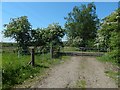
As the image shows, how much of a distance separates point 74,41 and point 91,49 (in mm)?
13108

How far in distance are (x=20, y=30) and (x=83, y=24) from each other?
3332 cm

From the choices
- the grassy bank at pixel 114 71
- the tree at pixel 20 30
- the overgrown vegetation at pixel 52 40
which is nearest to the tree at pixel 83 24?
the overgrown vegetation at pixel 52 40

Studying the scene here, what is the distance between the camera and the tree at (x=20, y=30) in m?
41.8

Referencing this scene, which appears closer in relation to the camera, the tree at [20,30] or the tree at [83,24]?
the tree at [20,30]

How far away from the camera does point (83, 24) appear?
2852 inches

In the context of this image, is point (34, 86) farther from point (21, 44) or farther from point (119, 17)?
point (21, 44)

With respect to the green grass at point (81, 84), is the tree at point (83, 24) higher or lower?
higher

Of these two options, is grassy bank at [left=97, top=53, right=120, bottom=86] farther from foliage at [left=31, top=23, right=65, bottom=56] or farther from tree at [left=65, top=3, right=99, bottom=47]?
tree at [left=65, top=3, right=99, bottom=47]

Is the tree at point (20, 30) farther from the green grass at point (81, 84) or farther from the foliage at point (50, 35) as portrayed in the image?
the green grass at point (81, 84)

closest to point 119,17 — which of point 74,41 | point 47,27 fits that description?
point 47,27

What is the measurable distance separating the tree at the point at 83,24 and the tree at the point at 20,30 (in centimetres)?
2885

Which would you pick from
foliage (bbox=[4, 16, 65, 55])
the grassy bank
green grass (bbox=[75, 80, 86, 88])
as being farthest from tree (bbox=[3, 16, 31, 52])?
green grass (bbox=[75, 80, 86, 88])

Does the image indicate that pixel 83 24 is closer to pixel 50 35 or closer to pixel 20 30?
pixel 50 35

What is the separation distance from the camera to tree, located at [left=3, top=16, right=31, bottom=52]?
41812 mm
